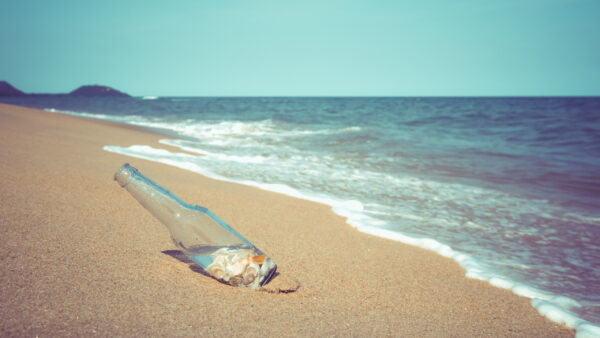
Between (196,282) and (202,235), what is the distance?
26 centimetres

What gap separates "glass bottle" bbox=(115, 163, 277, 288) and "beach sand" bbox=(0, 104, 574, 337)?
0.10 metres

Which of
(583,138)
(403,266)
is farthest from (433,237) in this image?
(583,138)

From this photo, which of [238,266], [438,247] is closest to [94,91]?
[438,247]

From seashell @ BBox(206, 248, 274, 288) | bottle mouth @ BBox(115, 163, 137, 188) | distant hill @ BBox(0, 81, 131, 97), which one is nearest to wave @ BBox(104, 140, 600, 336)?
seashell @ BBox(206, 248, 274, 288)

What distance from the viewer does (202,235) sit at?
1.63 metres

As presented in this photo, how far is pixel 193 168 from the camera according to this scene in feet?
17.4

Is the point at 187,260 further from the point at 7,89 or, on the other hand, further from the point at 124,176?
the point at 7,89

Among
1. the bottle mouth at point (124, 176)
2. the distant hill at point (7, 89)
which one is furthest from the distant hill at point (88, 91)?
the bottle mouth at point (124, 176)

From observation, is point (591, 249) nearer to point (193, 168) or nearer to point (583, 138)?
point (193, 168)

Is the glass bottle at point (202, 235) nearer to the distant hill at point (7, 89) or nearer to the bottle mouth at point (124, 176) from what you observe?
the bottle mouth at point (124, 176)

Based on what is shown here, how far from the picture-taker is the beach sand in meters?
1.39

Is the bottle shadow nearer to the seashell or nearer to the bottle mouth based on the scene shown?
the seashell

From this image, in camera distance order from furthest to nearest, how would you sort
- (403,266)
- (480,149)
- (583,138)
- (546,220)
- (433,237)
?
(583,138) → (480,149) → (546,220) → (433,237) → (403,266)

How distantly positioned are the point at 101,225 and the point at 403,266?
2.03 metres
